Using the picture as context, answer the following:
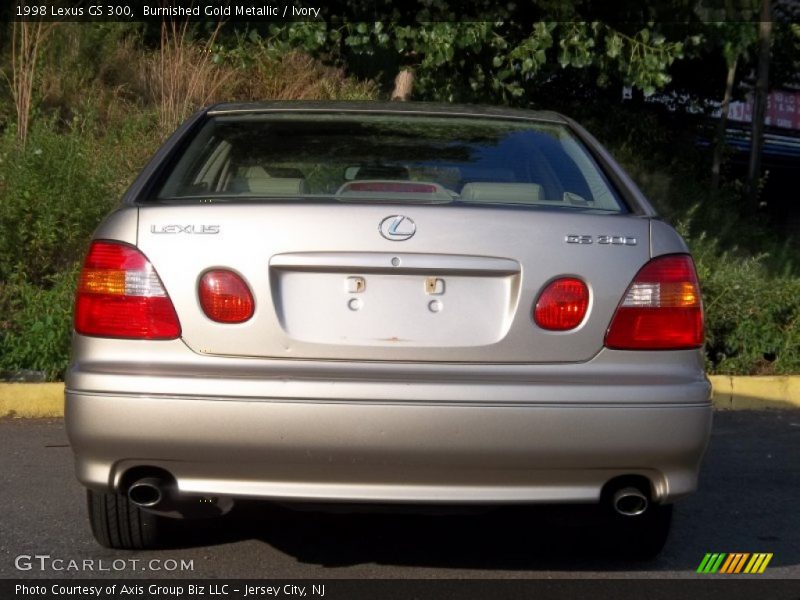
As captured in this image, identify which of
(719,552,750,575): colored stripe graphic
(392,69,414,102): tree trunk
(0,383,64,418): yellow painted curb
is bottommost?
(0,383,64,418): yellow painted curb

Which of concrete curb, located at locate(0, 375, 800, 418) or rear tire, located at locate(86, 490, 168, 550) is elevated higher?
rear tire, located at locate(86, 490, 168, 550)

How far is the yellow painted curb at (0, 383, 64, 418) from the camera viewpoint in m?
6.86

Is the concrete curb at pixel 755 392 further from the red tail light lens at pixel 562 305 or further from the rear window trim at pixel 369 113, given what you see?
the red tail light lens at pixel 562 305

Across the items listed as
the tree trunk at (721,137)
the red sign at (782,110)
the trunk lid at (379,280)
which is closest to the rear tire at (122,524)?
the trunk lid at (379,280)

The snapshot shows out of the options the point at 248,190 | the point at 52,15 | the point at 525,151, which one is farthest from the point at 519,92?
the point at 248,190

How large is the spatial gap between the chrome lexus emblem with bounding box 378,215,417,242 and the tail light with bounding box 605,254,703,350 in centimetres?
63

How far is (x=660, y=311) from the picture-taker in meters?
3.53

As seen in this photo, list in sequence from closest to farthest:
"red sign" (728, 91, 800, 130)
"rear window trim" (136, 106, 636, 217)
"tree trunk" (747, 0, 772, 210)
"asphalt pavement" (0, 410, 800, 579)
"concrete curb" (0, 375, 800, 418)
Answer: "rear window trim" (136, 106, 636, 217), "asphalt pavement" (0, 410, 800, 579), "concrete curb" (0, 375, 800, 418), "tree trunk" (747, 0, 772, 210), "red sign" (728, 91, 800, 130)

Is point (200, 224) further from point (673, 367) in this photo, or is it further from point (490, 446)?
point (673, 367)

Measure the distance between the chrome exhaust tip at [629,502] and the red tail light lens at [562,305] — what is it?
505 millimetres

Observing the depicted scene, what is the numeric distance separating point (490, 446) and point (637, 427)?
16.5 inches

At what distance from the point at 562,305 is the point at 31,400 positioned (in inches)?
169

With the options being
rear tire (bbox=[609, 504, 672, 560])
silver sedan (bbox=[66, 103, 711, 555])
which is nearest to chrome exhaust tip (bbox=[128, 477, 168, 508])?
silver sedan (bbox=[66, 103, 711, 555])

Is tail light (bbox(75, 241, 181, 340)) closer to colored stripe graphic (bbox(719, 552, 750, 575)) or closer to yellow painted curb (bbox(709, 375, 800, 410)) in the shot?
colored stripe graphic (bbox(719, 552, 750, 575))
